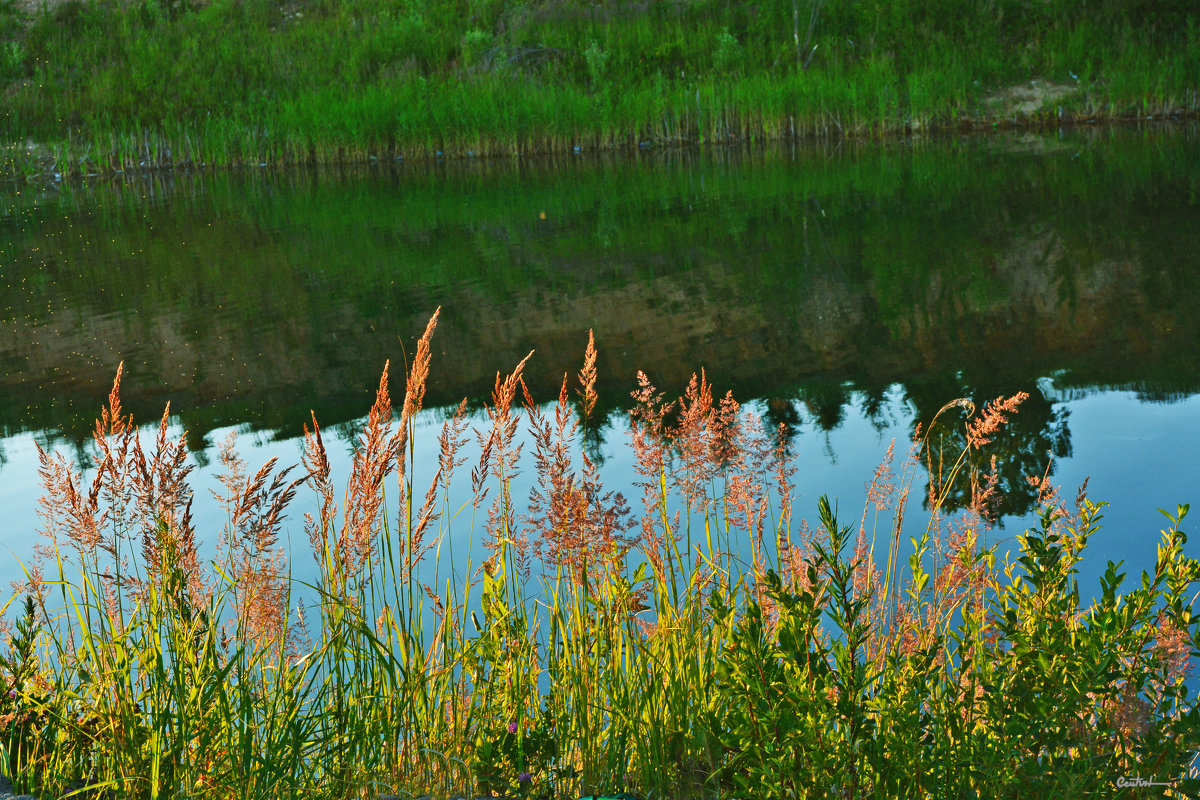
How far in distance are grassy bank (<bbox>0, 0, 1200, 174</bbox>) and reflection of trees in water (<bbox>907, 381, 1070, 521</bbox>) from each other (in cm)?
1630

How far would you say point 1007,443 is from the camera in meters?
5.21

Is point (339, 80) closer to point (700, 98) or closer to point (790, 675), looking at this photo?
point (700, 98)

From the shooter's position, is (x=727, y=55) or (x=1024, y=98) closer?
(x=1024, y=98)

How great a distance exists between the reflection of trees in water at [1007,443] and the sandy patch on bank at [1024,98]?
1810 centimetres

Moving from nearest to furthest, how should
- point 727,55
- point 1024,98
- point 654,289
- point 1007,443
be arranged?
point 1007,443, point 654,289, point 1024,98, point 727,55

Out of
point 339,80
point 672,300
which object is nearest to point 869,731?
point 672,300

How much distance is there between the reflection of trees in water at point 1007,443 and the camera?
14.6 feet

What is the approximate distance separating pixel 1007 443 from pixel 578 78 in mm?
20947

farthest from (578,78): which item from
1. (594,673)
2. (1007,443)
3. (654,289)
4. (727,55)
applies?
(594,673)

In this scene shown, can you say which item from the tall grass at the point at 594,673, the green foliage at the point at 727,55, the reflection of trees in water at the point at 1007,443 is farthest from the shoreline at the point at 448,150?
the tall grass at the point at 594,673

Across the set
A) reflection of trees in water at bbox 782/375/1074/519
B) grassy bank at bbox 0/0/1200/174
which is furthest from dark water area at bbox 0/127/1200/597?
grassy bank at bbox 0/0/1200/174

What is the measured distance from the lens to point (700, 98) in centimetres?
2194
